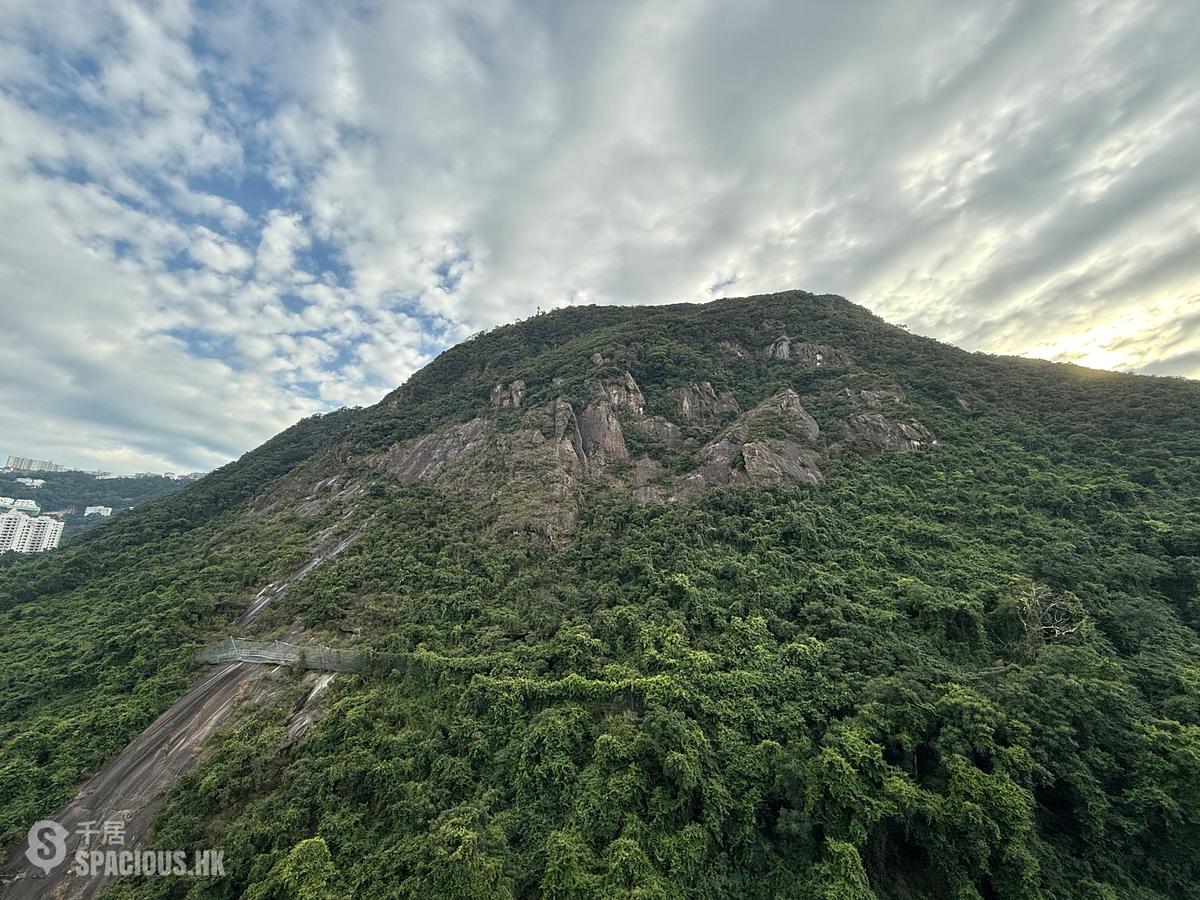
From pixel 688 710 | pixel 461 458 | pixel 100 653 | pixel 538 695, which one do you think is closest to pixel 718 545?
pixel 688 710

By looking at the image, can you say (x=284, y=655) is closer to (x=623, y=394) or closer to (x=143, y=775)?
A: (x=143, y=775)

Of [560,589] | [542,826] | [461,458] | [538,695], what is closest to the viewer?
[542,826]

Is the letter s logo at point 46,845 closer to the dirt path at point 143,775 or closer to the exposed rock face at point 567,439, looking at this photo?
the dirt path at point 143,775

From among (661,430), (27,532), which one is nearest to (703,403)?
(661,430)

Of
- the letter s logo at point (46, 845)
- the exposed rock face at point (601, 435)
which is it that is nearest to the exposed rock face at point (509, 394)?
the exposed rock face at point (601, 435)

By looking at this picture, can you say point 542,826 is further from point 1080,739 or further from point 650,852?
point 1080,739

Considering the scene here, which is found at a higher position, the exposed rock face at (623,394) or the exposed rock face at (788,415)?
the exposed rock face at (623,394)
